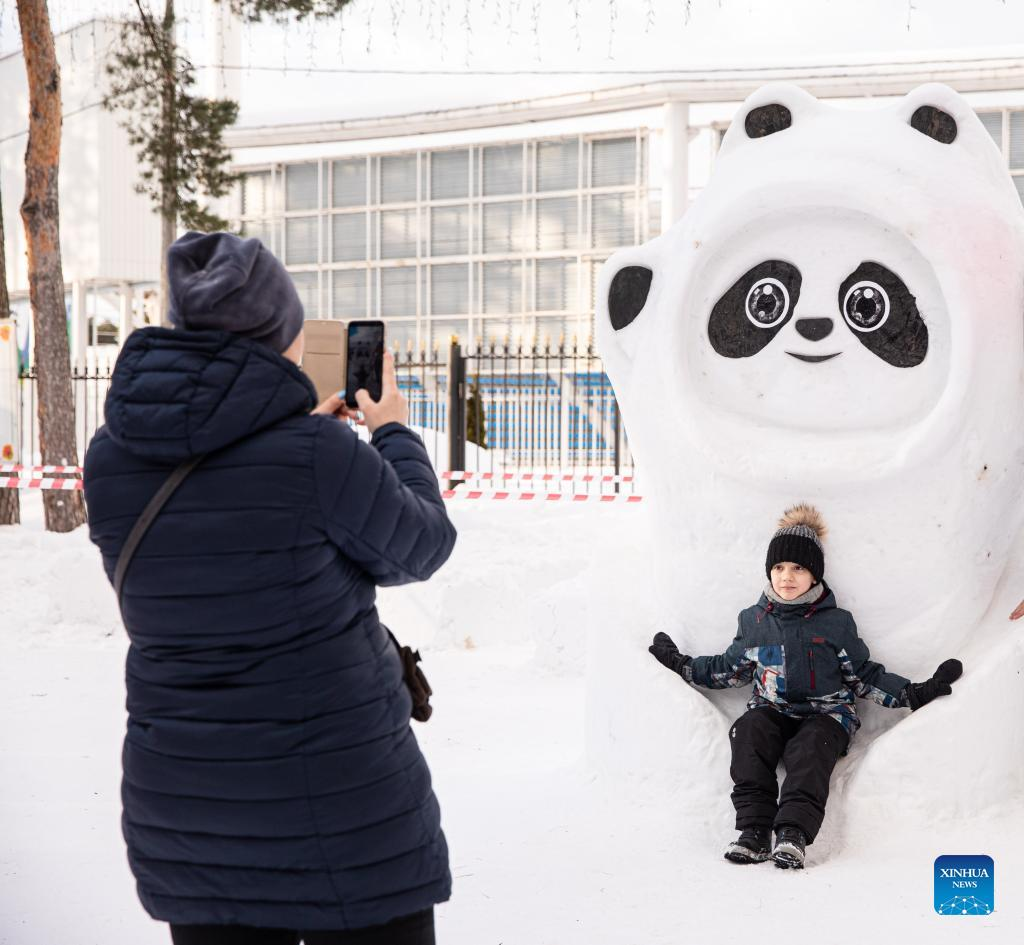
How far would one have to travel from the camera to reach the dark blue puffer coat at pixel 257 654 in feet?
5.40

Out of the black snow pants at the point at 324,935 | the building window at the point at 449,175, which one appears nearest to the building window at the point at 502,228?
the building window at the point at 449,175

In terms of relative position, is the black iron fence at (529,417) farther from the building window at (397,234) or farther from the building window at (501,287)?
the building window at (397,234)

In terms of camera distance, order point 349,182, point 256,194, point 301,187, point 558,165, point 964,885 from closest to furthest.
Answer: point 964,885 → point 558,165 → point 349,182 → point 301,187 → point 256,194

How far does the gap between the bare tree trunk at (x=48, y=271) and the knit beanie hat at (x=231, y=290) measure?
28.9 ft

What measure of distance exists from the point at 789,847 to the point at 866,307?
57.1 inches

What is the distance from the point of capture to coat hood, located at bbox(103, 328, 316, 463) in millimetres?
1635

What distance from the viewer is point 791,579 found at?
3.29 metres

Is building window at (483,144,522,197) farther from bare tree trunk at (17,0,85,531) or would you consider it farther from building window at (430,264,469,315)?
bare tree trunk at (17,0,85,531)

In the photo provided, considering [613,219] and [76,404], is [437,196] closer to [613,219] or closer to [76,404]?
[613,219]

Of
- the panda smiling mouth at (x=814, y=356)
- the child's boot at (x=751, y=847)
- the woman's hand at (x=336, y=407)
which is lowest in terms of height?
the child's boot at (x=751, y=847)

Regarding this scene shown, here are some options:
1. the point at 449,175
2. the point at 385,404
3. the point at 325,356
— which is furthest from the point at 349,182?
the point at 385,404

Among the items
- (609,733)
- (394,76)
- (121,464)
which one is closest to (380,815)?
(121,464)

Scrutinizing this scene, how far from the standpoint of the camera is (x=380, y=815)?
1.67 meters

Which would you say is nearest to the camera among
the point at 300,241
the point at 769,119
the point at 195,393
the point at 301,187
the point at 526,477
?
the point at 195,393
